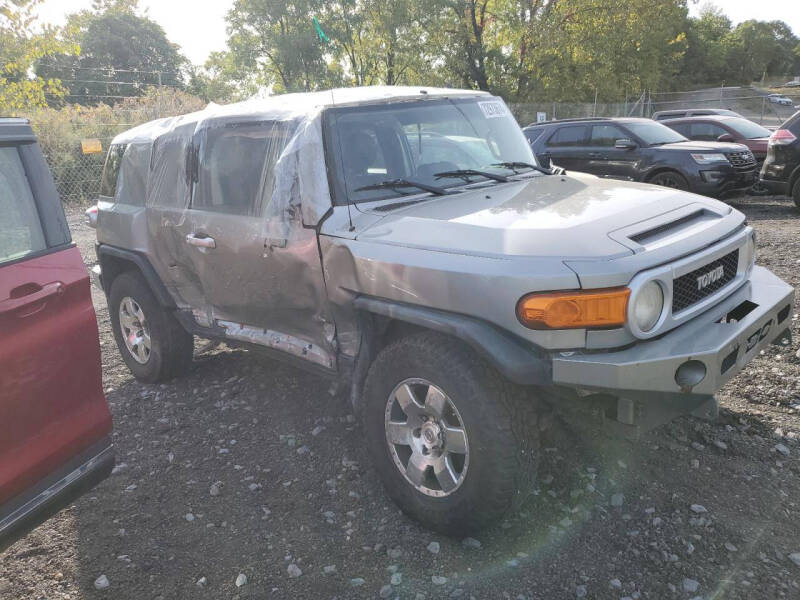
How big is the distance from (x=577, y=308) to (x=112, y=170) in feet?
13.4

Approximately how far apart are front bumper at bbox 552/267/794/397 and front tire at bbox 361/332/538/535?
1.06 ft

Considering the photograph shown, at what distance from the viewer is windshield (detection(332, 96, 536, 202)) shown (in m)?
3.35

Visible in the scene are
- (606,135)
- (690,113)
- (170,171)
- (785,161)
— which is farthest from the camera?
(690,113)

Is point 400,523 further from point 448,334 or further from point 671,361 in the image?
point 671,361

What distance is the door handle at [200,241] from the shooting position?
151 inches

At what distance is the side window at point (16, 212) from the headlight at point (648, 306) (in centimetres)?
237

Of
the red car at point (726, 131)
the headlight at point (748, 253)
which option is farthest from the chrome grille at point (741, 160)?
the headlight at point (748, 253)

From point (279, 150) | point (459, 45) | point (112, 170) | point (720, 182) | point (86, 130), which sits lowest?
point (720, 182)

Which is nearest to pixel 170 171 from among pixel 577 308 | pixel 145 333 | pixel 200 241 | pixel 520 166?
pixel 200 241

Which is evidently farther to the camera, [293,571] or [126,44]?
[126,44]

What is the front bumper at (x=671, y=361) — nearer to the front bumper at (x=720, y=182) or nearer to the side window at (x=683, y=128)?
the front bumper at (x=720, y=182)

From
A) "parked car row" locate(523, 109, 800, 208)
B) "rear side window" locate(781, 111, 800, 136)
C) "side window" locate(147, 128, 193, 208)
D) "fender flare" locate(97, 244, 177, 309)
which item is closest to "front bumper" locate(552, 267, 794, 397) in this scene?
"side window" locate(147, 128, 193, 208)

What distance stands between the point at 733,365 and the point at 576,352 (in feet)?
2.31

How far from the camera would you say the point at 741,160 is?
10523 mm
